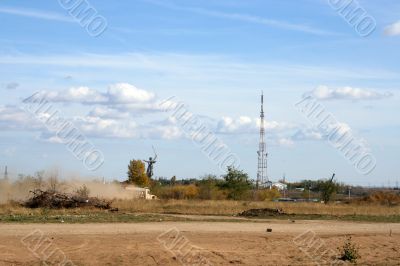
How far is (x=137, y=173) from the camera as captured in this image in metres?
106

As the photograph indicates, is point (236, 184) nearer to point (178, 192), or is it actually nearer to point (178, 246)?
point (178, 192)

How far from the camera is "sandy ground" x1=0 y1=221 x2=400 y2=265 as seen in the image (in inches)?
902

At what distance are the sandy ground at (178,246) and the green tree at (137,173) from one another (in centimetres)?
7225

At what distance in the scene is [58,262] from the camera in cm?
2222

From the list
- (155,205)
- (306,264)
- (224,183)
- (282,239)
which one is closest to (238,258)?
(306,264)

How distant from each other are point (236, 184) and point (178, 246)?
209 ft

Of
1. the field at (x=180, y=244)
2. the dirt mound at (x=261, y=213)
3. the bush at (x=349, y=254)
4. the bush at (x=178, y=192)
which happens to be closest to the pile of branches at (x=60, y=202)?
the dirt mound at (x=261, y=213)

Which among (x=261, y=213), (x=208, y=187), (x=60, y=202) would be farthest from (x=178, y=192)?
(x=261, y=213)

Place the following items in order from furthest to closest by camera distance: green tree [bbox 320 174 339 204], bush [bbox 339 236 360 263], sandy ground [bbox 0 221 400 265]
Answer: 1. green tree [bbox 320 174 339 204]
2. bush [bbox 339 236 360 263]
3. sandy ground [bbox 0 221 400 265]

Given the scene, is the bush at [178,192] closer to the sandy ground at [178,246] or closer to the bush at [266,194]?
the bush at [266,194]

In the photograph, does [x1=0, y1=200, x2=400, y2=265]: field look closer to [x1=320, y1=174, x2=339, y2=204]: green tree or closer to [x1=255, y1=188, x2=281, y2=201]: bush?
[x1=320, y1=174, x2=339, y2=204]: green tree

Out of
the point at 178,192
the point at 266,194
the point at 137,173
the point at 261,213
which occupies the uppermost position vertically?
the point at 137,173

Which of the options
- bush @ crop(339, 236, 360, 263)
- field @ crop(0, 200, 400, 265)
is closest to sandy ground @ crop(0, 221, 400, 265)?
field @ crop(0, 200, 400, 265)

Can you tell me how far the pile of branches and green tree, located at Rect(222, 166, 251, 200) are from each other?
122 feet
